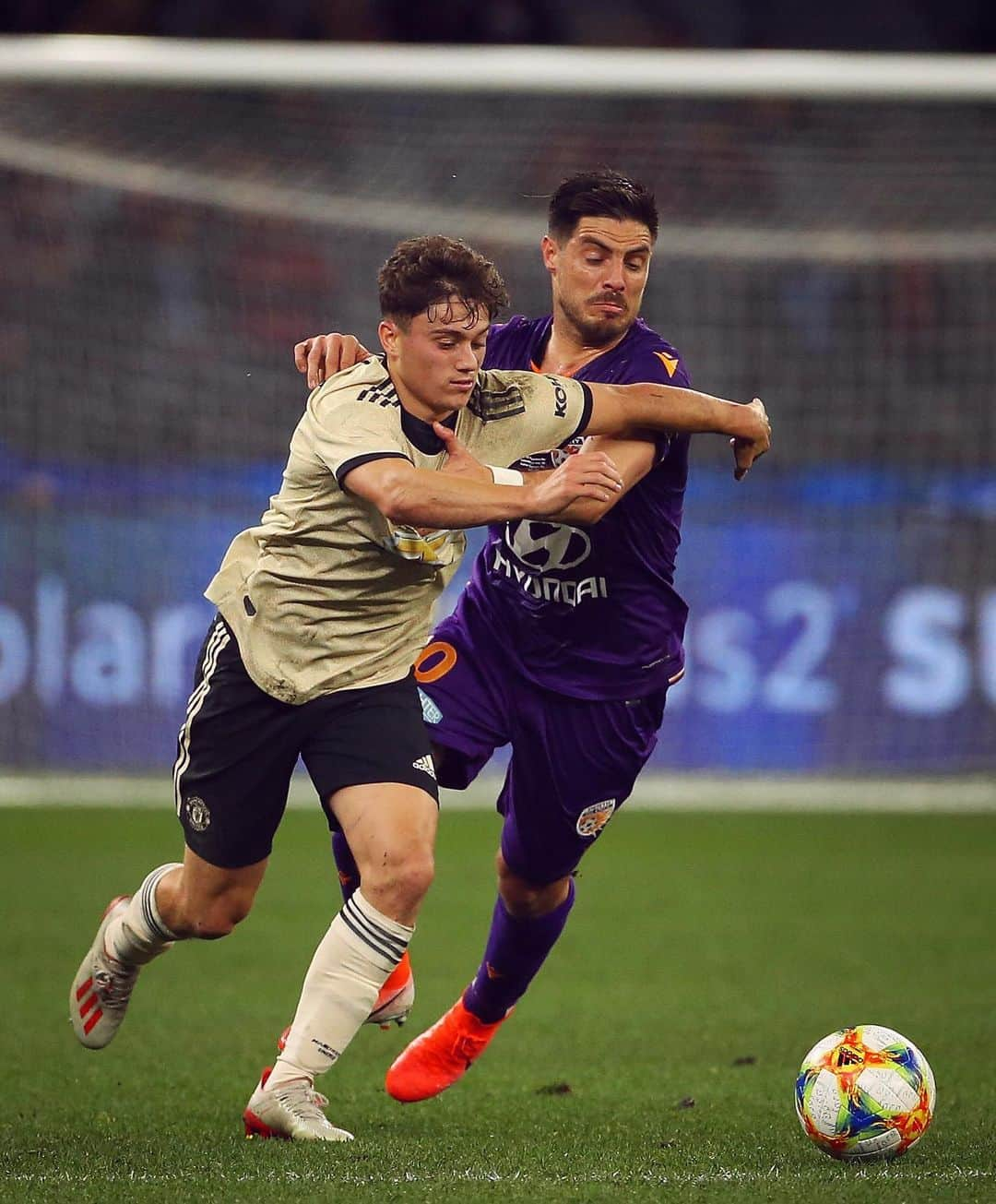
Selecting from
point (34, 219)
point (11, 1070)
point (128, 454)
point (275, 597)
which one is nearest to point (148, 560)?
point (128, 454)

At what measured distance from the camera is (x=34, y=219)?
36.6 ft

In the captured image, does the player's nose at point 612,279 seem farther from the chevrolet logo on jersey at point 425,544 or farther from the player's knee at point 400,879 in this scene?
the player's knee at point 400,879

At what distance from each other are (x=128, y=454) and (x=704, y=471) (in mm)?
3684

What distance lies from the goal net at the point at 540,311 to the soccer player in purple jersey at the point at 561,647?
593 cm

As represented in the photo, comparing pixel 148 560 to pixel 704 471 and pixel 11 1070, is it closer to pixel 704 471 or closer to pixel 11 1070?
pixel 704 471

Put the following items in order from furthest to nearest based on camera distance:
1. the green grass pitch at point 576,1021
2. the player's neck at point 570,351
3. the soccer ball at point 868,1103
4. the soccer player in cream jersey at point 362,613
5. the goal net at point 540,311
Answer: the goal net at point 540,311 → the player's neck at point 570,351 → the soccer player in cream jersey at point 362,613 → the soccer ball at point 868,1103 → the green grass pitch at point 576,1021

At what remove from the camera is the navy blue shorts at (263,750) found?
4.29 metres

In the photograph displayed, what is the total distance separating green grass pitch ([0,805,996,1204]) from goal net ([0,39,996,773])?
887 millimetres

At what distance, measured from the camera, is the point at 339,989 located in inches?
164

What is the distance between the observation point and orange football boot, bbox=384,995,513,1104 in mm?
4934

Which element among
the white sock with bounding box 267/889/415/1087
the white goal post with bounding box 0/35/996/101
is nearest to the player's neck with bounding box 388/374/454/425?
the white sock with bounding box 267/889/415/1087

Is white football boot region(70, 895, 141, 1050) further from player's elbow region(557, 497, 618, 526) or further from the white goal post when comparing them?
the white goal post

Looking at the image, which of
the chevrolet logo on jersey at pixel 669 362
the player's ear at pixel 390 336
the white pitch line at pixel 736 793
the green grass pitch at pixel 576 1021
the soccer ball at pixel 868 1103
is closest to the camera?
the green grass pitch at pixel 576 1021

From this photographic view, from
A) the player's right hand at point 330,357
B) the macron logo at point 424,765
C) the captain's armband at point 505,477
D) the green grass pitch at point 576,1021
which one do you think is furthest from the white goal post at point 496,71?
the macron logo at point 424,765
